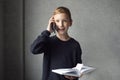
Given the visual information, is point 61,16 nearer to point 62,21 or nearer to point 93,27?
point 62,21

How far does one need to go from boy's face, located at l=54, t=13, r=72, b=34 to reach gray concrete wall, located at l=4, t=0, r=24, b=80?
0.62 metres

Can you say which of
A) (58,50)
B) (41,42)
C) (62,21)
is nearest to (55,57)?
(58,50)

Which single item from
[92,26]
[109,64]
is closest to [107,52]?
[109,64]

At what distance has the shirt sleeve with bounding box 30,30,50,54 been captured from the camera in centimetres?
185

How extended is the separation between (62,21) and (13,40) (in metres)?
0.74

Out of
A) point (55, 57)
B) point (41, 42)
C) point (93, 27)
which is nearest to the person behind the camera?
point (41, 42)

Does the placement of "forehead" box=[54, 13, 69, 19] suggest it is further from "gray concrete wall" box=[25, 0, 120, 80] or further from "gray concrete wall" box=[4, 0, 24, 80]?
"gray concrete wall" box=[4, 0, 24, 80]

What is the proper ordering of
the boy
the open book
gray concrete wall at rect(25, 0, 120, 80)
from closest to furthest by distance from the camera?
the open book < the boy < gray concrete wall at rect(25, 0, 120, 80)

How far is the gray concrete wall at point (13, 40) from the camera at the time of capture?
2.47m

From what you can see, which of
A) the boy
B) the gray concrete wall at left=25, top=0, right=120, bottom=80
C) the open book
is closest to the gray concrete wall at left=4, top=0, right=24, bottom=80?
the gray concrete wall at left=25, top=0, right=120, bottom=80

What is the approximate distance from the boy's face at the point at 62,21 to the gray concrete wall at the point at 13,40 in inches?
24.5

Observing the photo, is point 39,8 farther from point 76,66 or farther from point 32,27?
point 76,66

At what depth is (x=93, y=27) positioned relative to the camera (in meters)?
2.44

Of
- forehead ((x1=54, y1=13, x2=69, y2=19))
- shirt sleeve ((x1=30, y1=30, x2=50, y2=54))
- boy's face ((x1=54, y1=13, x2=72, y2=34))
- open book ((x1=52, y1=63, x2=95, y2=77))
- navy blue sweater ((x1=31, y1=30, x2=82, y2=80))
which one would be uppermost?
forehead ((x1=54, y1=13, x2=69, y2=19))
